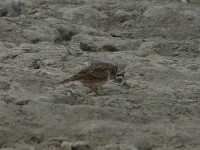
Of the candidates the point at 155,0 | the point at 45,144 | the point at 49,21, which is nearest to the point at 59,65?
the point at 49,21

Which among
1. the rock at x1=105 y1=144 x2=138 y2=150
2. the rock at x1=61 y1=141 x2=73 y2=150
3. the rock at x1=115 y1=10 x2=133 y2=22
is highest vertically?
the rock at x1=105 y1=144 x2=138 y2=150

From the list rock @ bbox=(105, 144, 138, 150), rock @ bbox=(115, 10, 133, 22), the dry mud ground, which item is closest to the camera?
rock @ bbox=(105, 144, 138, 150)

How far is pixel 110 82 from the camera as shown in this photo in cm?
852

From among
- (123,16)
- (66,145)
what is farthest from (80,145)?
(123,16)

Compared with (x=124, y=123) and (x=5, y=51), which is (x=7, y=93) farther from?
(x=5, y=51)

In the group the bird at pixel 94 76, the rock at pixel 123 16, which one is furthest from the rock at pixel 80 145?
the rock at pixel 123 16

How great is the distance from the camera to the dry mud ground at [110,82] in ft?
20.7

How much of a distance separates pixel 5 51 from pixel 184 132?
155 inches

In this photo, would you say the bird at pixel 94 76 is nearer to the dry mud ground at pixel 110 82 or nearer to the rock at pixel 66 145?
the dry mud ground at pixel 110 82

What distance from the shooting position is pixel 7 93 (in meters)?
7.50

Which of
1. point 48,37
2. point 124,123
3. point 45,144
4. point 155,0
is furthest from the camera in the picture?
point 155,0

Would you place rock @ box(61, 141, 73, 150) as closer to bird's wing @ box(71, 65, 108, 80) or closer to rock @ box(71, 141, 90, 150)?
rock @ box(71, 141, 90, 150)

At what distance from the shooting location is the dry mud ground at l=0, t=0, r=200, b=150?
20.7 ft

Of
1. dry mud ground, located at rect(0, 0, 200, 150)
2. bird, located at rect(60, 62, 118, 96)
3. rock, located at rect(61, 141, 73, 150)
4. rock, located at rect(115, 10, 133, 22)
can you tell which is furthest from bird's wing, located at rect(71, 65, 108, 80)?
rock, located at rect(115, 10, 133, 22)
